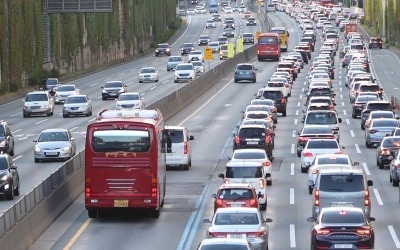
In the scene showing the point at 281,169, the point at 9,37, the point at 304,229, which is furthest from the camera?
the point at 9,37

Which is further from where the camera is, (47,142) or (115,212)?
(47,142)

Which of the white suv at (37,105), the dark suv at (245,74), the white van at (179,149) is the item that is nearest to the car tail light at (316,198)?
the white van at (179,149)

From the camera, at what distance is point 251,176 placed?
127 feet

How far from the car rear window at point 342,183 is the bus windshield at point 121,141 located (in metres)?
5.10

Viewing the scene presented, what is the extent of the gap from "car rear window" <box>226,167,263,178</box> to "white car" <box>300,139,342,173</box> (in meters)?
8.76

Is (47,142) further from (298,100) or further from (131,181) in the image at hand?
(298,100)

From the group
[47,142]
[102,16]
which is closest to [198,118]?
[47,142]

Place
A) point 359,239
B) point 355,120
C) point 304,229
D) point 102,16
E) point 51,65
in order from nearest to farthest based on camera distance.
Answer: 1. point 359,239
2. point 304,229
3. point 355,120
4. point 51,65
5. point 102,16

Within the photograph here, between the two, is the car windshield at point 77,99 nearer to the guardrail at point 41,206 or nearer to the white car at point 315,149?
the white car at point 315,149

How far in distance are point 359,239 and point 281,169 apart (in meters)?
22.3

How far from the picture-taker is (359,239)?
90.1 feet

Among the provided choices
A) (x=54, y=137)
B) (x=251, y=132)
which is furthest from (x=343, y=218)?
(x=54, y=137)

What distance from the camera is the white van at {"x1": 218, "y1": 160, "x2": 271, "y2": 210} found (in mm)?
38406

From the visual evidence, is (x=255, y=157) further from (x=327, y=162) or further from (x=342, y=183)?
(x=342, y=183)
